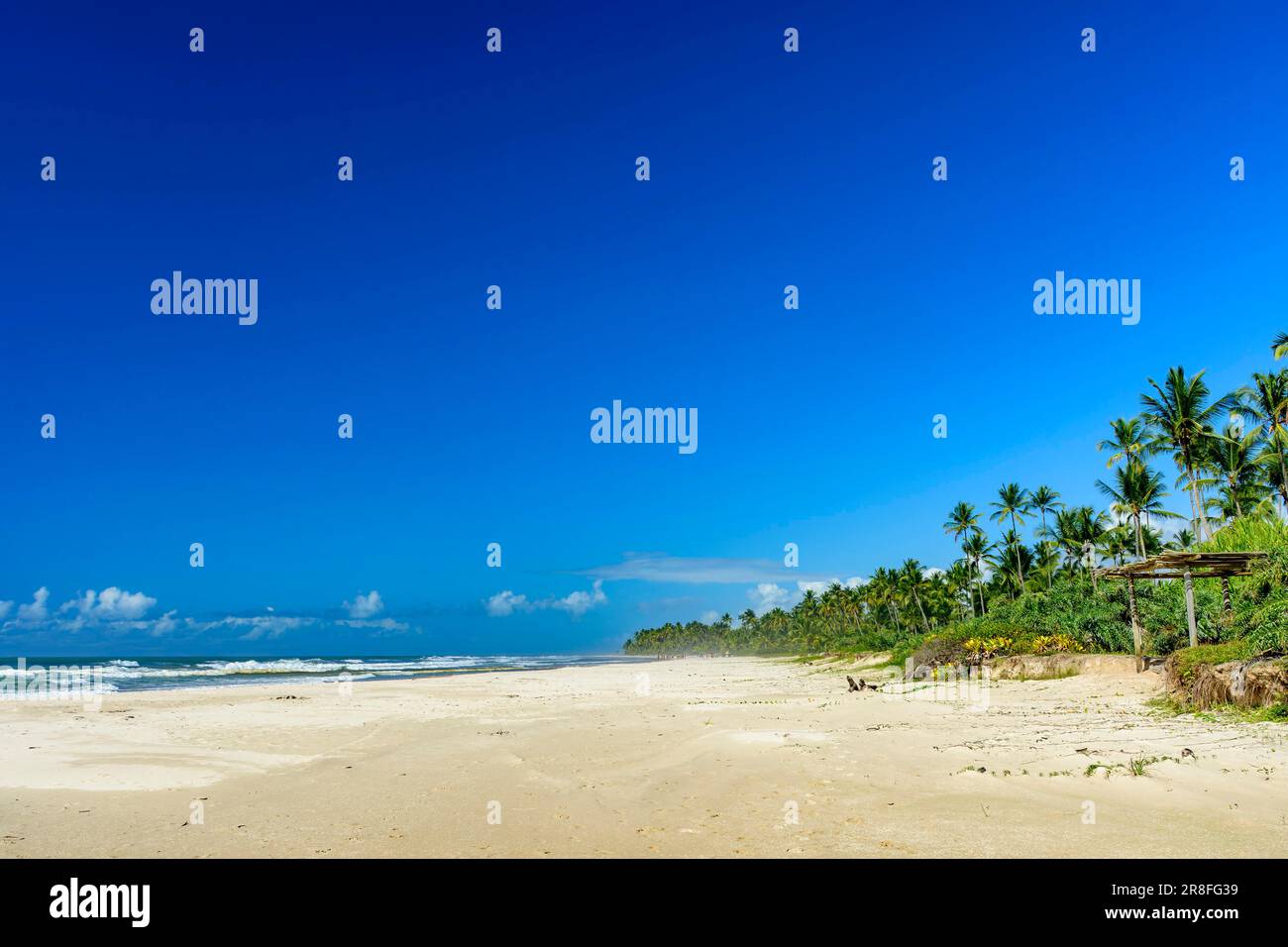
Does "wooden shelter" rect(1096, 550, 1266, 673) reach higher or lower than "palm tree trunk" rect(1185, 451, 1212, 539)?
lower

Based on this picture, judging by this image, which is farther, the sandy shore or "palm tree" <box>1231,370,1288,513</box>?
"palm tree" <box>1231,370,1288,513</box>

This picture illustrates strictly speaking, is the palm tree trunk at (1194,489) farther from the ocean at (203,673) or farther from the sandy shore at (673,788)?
the ocean at (203,673)

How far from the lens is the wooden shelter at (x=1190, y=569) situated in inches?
741

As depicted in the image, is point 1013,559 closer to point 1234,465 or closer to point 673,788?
point 1234,465

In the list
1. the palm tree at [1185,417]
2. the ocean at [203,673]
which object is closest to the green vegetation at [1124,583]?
the palm tree at [1185,417]

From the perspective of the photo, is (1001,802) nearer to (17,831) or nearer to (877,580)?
(17,831)

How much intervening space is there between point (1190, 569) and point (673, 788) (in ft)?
62.0

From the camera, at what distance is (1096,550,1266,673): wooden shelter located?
18812 millimetres

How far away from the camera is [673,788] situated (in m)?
8.95

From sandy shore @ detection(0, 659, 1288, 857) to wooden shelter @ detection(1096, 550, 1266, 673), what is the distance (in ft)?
16.5

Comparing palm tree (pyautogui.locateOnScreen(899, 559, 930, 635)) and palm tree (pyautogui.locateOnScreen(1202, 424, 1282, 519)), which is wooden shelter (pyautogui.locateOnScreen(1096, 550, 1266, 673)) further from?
palm tree (pyautogui.locateOnScreen(899, 559, 930, 635))

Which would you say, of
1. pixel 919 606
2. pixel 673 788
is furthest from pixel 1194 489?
pixel 673 788

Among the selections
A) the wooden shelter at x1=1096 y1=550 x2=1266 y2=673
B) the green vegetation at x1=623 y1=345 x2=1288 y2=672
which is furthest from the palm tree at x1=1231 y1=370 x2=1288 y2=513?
the wooden shelter at x1=1096 y1=550 x2=1266 y2=673

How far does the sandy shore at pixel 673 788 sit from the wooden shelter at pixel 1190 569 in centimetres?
502
